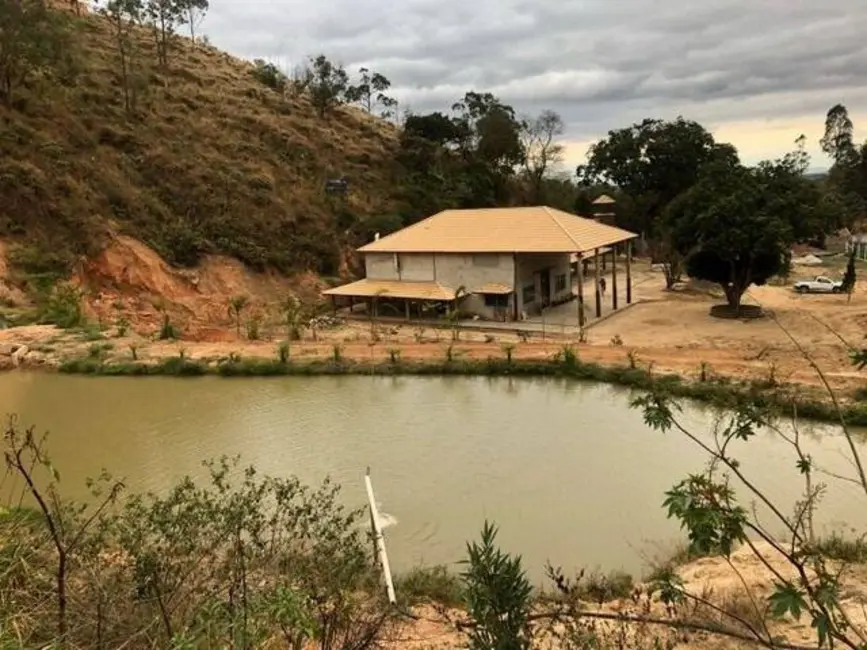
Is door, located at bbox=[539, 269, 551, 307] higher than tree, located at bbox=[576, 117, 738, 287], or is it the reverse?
tree, located at bbox=[576, 117, 738, 287]

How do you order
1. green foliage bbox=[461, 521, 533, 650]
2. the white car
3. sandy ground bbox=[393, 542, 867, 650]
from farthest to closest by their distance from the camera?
the white car < sandy ground bbox=[393, 542, 867, 650] < green foliage bbox=[461, 521, 533, 650]

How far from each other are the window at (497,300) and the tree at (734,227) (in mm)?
6863

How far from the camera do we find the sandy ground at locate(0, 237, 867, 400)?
18.8m

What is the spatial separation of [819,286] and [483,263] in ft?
50.4

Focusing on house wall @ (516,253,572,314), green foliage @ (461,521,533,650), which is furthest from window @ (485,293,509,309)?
green foliage @ (461,521,533,650)

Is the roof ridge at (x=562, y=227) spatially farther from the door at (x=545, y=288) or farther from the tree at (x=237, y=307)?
the tree at (x=237, y=307)

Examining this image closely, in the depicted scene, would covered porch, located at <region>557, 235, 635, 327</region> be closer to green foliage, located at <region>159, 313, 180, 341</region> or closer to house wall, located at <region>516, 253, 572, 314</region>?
house wall, located at <region>516, 253, 572, 314</region>

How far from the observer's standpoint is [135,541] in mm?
6246

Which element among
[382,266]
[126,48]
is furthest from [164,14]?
[382,266]

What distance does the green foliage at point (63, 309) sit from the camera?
75.5 feet

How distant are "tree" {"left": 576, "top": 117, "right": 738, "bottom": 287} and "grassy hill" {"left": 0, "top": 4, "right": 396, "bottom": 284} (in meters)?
15.9

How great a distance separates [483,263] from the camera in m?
27.1

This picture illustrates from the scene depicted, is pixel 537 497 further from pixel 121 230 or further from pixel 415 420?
pixel 121 230

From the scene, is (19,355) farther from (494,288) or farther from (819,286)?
(819,286)
